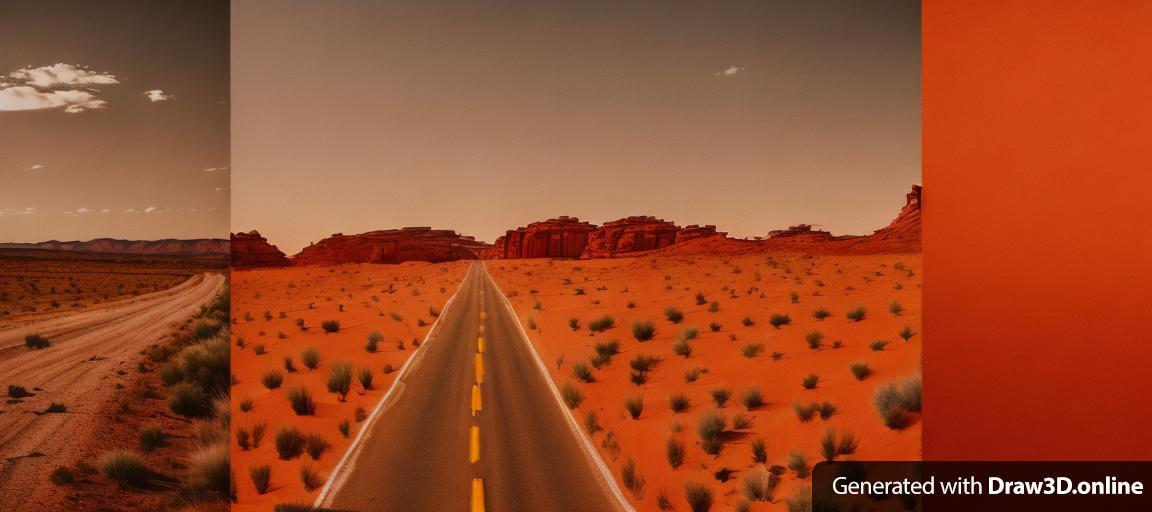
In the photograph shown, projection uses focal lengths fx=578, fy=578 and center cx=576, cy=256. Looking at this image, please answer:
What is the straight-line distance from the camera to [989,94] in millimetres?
4152

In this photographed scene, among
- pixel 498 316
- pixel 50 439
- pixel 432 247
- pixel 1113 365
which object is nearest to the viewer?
pixel 1113 365

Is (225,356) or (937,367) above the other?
(937,367)

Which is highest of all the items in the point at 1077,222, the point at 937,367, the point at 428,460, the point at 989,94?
the point at 989,94

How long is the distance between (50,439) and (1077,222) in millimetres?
10967

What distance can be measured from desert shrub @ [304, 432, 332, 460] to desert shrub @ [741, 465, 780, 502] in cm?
583

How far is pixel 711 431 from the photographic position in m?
8.12

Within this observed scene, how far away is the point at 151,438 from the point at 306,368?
6.96 m

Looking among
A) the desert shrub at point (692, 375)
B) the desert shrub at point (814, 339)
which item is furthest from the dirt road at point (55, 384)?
the desert shrub at point (814, 339)

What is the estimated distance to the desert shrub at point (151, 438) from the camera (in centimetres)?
781

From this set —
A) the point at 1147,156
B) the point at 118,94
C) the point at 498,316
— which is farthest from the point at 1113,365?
the point at 498,316

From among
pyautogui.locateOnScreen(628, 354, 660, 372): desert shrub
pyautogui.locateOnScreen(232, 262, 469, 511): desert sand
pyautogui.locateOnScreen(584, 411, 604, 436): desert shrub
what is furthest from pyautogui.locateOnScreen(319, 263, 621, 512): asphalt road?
pyautogui.locateOnScreen(628, 354, 660, 372): desert shrub

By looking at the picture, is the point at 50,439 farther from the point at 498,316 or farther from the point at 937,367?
the point at 498,316

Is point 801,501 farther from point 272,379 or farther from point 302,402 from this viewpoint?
point 272,379

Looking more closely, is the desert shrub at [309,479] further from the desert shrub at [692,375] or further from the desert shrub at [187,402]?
the desert shrub at [692,375]
